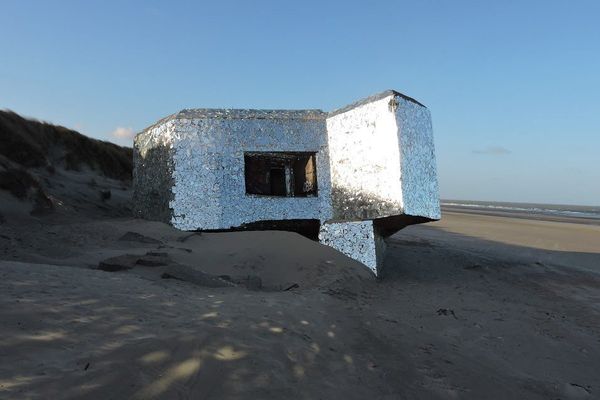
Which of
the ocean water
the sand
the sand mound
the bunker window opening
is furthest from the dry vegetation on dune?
the ocean water

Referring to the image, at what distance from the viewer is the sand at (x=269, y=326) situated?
85.7 inches

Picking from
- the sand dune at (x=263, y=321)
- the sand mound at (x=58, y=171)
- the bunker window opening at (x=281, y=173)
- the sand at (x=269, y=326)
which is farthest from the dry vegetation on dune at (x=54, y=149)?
the bunker window opening at (x=281, y=173)

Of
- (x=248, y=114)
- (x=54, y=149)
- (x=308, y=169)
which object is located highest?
(x=54, y=149)

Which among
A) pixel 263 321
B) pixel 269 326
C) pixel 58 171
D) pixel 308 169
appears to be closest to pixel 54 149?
pixel 58 171

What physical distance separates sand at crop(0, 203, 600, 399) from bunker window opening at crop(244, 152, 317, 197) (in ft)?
5.06

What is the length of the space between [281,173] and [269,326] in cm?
651

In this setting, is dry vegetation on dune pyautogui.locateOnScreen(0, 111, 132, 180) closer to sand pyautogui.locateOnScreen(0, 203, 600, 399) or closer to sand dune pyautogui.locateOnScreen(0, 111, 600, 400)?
sand dune pyautogui.locateOnScreen(0, 111, 600, 400)

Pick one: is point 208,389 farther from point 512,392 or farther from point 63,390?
point 512,392

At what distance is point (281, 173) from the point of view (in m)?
9.52

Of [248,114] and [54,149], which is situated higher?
[54,149]

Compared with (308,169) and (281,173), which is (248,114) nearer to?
(308,169)

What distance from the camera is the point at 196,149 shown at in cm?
742

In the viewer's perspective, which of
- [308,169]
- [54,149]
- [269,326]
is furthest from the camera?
[54,149]

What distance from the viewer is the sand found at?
2.18m
